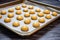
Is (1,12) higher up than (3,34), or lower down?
higher up

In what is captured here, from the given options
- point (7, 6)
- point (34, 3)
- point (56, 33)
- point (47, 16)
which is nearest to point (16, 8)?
point (7, 6)

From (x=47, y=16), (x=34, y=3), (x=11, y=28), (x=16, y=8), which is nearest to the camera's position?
(x=11, y=28)

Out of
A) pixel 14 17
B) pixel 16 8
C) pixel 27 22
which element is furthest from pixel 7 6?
pixel 27 22

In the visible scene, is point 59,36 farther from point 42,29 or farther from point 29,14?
point 29,14

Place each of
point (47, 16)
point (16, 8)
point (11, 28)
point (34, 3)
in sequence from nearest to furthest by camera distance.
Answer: point (11, 28), point (47, 16), point (16, 8), point (34, 3)

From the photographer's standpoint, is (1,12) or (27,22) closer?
(27,22)

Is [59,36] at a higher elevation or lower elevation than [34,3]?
lower

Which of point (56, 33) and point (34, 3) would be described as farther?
point (34, 3)

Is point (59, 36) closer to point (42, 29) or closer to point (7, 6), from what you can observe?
point (42, 29)

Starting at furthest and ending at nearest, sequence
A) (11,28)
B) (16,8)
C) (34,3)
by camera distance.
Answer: (34,3) < (16,8) < (11,28)
